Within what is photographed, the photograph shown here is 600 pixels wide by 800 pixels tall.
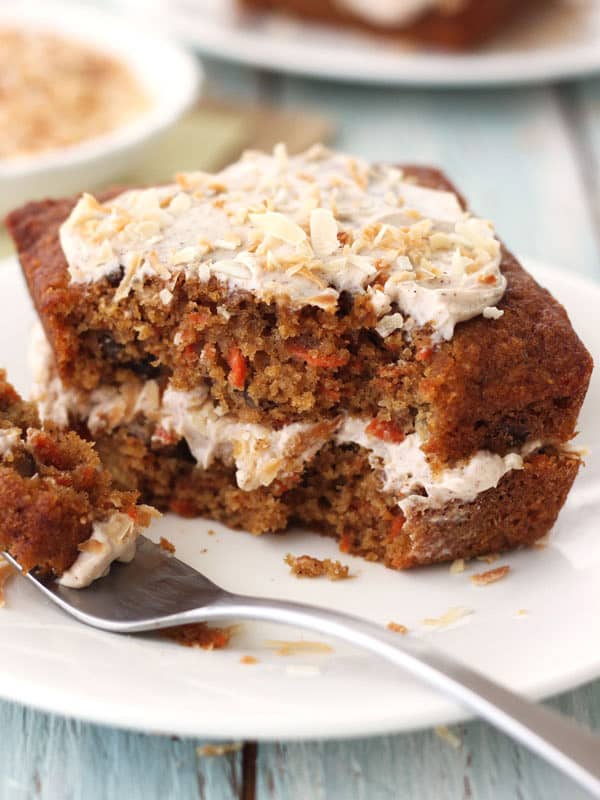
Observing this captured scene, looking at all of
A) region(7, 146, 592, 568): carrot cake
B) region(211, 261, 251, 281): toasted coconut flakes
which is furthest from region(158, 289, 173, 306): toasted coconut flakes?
region(211, 261, 251, 281): toasted coconut flakes

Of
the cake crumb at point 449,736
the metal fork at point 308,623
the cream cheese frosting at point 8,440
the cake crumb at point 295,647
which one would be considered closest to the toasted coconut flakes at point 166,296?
the cream cheese frosting at point 8,440

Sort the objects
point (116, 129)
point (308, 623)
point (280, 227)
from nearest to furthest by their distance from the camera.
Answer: point (308, 623)
point (280, 227)
point (116, 129)

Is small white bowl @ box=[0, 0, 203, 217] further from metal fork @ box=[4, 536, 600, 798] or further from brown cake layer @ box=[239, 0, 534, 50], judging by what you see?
metal fork @ box=[4, 536, 600, 798]

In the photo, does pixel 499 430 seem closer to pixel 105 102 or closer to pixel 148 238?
pixel 148 238

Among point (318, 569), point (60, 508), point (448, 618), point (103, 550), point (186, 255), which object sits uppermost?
point (186, 255)

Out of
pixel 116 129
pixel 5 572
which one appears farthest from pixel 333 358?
pixel 116 129

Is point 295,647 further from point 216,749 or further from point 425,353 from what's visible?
point 425,353
